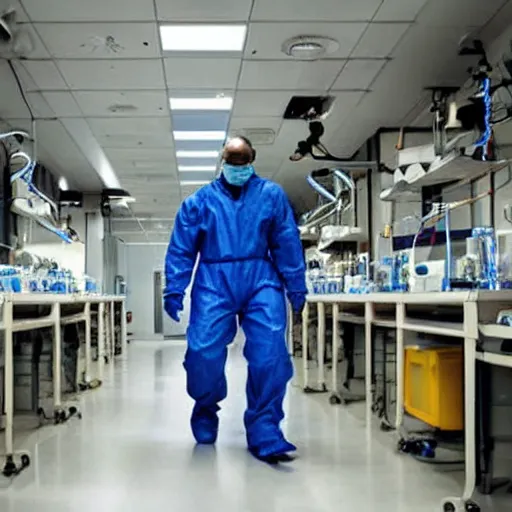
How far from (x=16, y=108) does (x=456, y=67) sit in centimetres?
367

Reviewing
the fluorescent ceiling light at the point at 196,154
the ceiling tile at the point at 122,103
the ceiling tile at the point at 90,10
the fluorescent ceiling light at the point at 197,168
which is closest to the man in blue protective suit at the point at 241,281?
the ceiling tile at the point at 90,10

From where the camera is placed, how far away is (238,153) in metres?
3.10

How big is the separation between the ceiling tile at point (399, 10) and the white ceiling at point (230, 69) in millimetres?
11

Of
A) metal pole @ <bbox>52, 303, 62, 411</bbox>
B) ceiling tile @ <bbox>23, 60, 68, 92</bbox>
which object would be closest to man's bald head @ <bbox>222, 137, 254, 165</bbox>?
metal pole @ <bbox>52, 303, 62, 411</bbox>

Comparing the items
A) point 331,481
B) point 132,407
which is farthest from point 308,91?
point 331,481

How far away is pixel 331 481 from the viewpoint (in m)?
2.47

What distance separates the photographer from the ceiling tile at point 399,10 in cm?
383

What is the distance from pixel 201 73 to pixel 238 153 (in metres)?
2.12

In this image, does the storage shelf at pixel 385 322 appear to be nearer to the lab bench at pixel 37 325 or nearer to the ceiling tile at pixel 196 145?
the lab bench at pixel 37 325

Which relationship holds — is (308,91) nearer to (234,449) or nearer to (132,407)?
(132,407)

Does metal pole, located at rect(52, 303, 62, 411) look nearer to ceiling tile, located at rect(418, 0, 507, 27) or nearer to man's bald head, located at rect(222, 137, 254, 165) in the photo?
man's bald head, located at rect(222, 137, 254, 165)

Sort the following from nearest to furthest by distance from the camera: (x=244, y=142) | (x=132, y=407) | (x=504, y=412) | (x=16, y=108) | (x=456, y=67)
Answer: (x=504, y=412), (x=244, y=142), (x=132, y=407), (x=456, y=67), (x=16, y=108)

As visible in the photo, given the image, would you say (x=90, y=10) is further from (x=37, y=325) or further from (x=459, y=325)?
(x=459, y=325)

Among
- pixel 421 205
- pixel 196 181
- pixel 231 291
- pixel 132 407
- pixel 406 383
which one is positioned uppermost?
pixel 196 181
